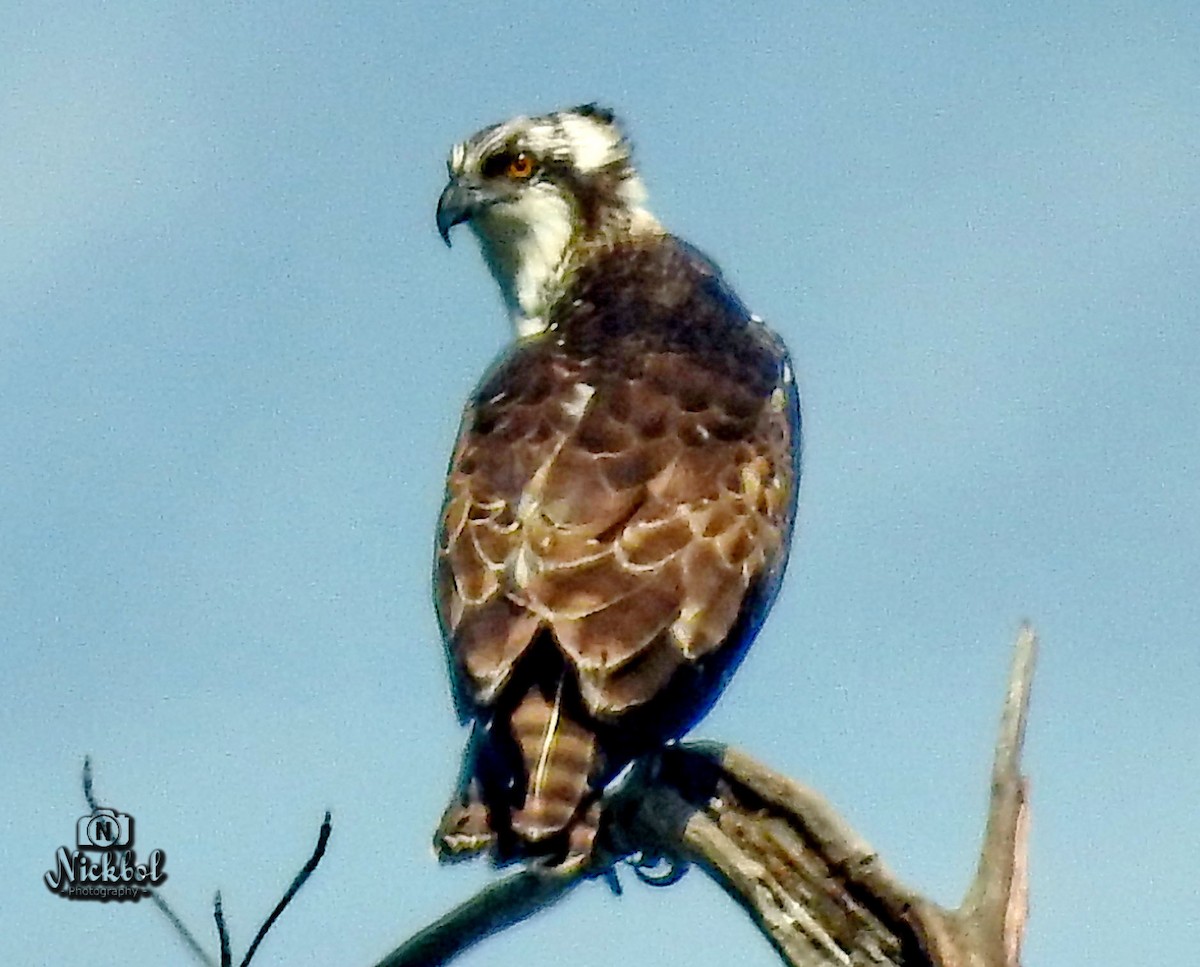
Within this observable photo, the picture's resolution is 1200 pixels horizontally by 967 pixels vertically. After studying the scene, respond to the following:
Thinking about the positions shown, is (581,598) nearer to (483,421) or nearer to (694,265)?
(483,421)

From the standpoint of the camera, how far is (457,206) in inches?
511

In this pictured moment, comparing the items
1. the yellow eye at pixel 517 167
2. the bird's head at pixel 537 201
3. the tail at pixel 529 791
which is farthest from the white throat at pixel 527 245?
the tail at pixel 529 791

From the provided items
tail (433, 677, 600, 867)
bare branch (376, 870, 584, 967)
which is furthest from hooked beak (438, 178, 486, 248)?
bare branch (376, 870, 584, 967)

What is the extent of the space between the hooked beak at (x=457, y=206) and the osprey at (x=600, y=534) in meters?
0.65

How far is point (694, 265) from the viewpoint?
12.7m

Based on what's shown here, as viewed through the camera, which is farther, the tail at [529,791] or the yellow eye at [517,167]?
the yellow eye at [517,167]

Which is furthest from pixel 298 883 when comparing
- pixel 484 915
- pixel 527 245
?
pixel 527 245

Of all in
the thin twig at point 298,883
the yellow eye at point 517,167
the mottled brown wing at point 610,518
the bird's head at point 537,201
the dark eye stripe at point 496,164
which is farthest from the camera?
the yellow eye at point 517,167

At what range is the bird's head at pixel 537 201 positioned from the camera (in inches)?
509

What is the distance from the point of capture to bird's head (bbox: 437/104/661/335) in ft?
42.4

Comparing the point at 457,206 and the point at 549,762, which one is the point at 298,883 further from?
the point at 457,206

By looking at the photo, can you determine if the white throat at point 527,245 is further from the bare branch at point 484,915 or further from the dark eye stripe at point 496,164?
the bare branch at point 484,915

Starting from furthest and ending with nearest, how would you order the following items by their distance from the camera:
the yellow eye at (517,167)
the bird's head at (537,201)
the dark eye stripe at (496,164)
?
the yellow eye at (517,167)
the dark eye stripe at (496,164)
the bird's head at (537,201)

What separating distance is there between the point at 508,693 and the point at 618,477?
4.47ft
